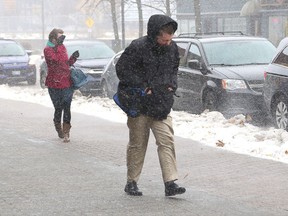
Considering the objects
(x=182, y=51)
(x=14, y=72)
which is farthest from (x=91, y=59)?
(x=182, y=51)

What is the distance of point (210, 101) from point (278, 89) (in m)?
2.14

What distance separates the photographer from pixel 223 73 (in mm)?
14094

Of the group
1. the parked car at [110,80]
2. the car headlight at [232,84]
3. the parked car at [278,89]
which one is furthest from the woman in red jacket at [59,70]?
the parked car at [110,80]

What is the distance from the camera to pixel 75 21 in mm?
93000

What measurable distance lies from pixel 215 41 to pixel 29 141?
522 cm

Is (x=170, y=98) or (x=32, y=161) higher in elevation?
(x=170, y=98)

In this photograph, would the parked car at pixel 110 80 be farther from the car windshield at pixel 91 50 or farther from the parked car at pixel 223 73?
the car windshield at pixel 91 50

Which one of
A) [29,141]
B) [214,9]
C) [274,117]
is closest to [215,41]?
[274,117]

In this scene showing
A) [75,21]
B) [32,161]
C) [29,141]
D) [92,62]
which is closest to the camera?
[32,161]

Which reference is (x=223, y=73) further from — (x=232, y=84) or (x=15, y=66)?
(x=15, y=66)

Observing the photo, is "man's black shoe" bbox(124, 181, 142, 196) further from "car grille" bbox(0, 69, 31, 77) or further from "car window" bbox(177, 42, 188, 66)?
"car grille" bbox(0, 69, 31, 77)

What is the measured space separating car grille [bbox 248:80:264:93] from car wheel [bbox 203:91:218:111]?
69cm

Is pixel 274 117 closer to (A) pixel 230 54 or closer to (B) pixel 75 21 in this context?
(A) pixel 230 54

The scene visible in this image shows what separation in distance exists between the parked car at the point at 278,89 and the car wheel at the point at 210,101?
1.38 m
